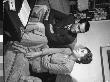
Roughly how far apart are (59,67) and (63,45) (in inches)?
17.5

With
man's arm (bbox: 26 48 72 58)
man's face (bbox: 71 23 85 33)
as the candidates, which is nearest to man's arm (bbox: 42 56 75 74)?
man's arm (bbox: 26 48 72 58)

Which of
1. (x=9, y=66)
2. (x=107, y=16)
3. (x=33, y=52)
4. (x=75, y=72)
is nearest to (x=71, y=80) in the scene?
(x=75, y=72)

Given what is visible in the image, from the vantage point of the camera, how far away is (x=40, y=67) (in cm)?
323

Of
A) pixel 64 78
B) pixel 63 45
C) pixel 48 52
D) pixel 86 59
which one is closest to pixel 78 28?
pixel 63 45

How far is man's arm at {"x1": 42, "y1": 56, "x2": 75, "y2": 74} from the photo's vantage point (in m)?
3.15

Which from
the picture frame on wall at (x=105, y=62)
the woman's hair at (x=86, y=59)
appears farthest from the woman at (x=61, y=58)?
the picture frame on wall at (x=105, y=62)

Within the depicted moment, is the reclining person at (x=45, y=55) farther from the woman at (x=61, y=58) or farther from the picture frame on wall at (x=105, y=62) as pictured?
the picture frame on wall at (x=105, y=62)

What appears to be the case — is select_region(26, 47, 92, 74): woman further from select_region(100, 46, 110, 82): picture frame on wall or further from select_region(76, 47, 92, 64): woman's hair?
select_region(100, 46, 110, 82): picture frame on wall

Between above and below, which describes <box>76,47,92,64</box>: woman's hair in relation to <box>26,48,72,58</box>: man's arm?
below

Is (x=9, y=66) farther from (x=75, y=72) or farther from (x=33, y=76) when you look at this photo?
(x=75, y=72)

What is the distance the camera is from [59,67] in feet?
10.3

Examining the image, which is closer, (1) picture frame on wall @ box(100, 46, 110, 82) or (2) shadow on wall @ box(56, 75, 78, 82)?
(2) shadow on wall @ box(56, 75, 78, 82)

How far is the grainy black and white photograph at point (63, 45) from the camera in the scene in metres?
3.14

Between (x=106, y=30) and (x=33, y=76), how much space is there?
58.7 inches
